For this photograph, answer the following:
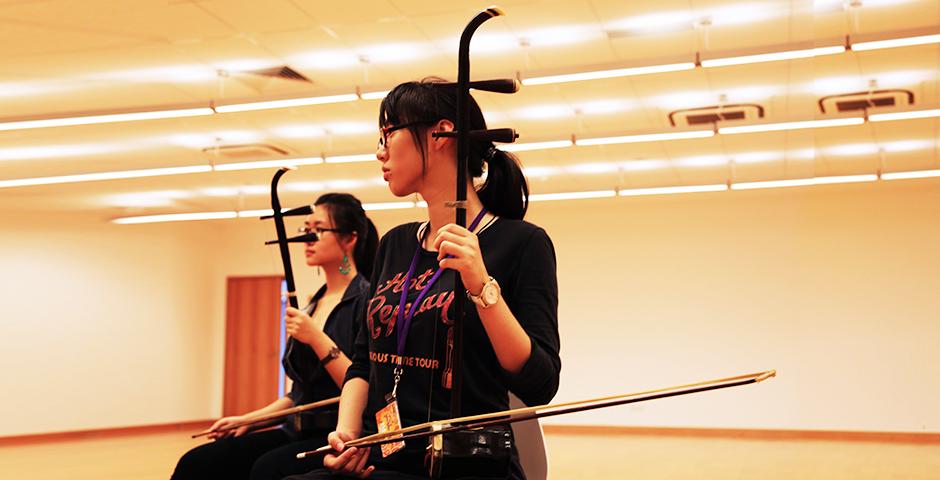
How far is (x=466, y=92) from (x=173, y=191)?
10673 mm

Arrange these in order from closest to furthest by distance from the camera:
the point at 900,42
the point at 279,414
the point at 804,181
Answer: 1. the point at 279,414
2. the point at 900,42
3. the point at 804,181

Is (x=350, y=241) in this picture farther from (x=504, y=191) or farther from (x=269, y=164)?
(x=269, y=164)

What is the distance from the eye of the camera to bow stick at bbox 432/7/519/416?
138 centimetres

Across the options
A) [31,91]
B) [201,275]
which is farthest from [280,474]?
[201,275]

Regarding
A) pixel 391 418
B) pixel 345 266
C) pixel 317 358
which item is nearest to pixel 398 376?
pixel 391 418

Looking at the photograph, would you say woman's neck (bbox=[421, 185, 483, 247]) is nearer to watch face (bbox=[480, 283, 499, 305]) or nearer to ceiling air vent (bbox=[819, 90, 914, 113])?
watch face (bbox=[480, 283, 499, 305])

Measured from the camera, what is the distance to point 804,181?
10812mm

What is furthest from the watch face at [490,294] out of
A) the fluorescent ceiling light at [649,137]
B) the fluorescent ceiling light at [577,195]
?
the fluorescent ceiling light at [577,195]

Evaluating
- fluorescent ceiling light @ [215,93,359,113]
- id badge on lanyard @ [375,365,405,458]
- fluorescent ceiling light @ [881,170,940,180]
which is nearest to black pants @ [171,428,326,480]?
id badge on lanyard @ [375,365,405,458]

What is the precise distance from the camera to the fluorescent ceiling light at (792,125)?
7883 millimetres

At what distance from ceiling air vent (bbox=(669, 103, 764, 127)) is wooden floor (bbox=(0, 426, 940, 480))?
3303 millimetres

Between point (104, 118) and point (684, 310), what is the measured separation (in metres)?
8.07

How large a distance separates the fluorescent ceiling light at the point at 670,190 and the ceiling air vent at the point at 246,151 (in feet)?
14.9

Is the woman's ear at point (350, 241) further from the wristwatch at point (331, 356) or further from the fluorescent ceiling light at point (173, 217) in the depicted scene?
the fluorescent ceiling light at point (173, 217)
